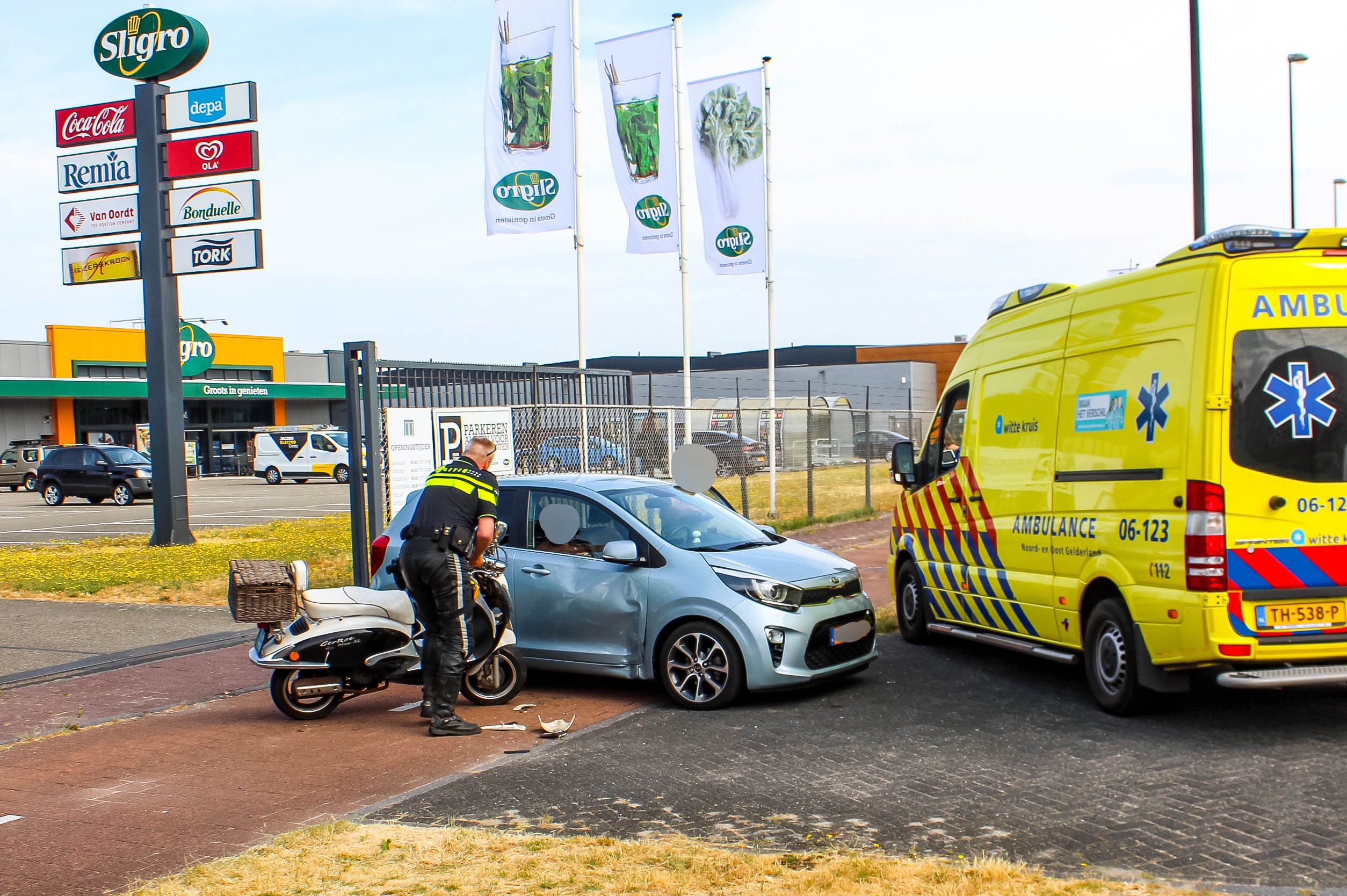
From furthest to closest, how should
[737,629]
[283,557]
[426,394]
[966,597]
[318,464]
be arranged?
[318,464] < [283,557] < [426,394] < [966,597] < [737,629]

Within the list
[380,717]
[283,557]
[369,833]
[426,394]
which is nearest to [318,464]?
[283,557]

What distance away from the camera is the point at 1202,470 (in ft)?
20.3

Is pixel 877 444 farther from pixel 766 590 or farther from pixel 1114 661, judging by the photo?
pixel 1114 661

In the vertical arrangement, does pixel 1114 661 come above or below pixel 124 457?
below

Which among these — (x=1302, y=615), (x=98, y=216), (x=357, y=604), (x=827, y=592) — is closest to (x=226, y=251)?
(x=98, y=216)

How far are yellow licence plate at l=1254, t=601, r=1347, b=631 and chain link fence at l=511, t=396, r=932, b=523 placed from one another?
890 cm

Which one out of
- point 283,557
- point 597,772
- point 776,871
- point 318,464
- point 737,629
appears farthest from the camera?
point 318,464

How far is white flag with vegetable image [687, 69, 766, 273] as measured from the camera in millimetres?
21844

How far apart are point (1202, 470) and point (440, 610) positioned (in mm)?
4316

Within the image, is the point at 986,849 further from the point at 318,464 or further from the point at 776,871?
the point at 318,464

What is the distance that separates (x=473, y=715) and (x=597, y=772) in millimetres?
1870

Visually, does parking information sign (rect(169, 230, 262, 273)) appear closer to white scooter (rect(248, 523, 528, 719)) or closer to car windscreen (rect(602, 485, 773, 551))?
car windscreen (rect(602, 485, 773, 551))

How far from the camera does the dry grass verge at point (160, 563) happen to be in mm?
14094

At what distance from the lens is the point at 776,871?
14.8 feet
